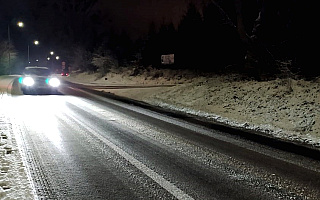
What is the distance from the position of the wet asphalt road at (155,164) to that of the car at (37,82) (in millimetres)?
11187

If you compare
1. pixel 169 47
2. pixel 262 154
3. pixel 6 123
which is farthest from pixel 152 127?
pixel 169 47

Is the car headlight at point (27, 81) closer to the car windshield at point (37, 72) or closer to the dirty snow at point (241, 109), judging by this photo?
the car windshield at point (37, 72)

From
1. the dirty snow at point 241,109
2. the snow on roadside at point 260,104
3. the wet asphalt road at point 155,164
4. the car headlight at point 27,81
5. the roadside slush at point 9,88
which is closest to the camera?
the wet asphalt road at point 155,164

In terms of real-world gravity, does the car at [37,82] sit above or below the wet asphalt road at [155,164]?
above

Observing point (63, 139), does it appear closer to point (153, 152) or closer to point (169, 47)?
point (153, 152)

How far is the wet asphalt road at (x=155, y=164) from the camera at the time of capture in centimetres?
457

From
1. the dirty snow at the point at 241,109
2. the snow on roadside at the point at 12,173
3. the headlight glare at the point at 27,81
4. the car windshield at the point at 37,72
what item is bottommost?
the snow on roadside at the point at 12,173

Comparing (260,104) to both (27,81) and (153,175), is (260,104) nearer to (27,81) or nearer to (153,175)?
(153,175)

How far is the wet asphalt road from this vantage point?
15.0 feet

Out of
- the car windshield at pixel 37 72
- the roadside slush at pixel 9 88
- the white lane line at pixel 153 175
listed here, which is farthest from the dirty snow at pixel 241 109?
the car windshield at pixel 37 72

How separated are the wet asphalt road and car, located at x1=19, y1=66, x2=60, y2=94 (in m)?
11.2

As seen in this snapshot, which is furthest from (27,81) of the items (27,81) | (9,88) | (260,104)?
(260,104)

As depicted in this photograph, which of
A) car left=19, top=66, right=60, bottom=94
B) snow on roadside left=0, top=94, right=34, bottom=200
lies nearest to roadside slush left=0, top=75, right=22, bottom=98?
car left=19, top=66, right=60, bottom=94

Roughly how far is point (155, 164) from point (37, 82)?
16.3 metres
